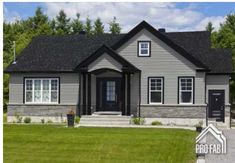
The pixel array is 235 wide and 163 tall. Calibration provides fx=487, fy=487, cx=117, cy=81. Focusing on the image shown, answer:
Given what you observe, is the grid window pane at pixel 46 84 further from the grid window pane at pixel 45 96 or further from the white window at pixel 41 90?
the grid window pane at pixel 45 96

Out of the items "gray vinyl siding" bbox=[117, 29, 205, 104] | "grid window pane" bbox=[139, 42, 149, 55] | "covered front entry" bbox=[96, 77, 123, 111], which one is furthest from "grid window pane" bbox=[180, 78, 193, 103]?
"covered front entry" bbox=[96, 77, 123, 111]

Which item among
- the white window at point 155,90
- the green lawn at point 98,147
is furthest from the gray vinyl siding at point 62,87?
the green lawn at point 98,147

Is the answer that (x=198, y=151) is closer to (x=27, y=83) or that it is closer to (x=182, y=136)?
(x=182, y=136)

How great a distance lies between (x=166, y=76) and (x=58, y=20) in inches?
1387

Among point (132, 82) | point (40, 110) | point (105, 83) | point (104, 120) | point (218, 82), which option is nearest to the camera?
point (104, 120)

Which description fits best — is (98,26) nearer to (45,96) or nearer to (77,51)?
(77,51)

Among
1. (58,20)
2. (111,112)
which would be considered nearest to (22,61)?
(111,112)

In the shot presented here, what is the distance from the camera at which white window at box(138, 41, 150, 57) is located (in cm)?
3189

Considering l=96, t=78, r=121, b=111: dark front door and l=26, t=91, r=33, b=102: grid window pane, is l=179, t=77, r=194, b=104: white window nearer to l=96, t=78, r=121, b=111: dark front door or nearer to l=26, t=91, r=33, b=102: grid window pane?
l=96, t=78, r=121, b=111: dark front door

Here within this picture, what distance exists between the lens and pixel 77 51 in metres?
35.2

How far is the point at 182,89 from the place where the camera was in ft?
103

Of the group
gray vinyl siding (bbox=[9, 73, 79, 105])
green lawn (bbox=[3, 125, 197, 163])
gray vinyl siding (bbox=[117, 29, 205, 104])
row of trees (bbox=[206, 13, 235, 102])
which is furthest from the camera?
row of trees (bbox=[206, 13, 235, 102])

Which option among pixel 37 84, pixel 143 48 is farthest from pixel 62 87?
pixel 143 48

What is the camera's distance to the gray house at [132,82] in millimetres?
31111
